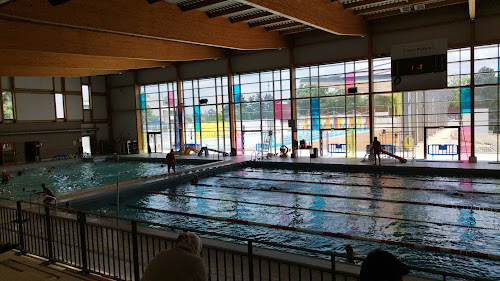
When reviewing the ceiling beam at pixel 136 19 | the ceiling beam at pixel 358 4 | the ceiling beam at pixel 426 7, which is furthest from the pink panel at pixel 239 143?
Result: the ceiling beam at pixel 358 4

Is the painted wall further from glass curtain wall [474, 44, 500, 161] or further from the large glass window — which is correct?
glass curtain wall [474, 44, 500, 161]

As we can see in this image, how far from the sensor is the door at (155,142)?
28250 millimetres

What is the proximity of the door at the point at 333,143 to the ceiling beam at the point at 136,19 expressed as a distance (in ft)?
24.4

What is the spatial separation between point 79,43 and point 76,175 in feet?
26.0

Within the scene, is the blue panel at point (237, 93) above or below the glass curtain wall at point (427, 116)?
above

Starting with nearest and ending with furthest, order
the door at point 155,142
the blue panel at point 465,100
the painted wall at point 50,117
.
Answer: the blue panel at point 465,100
the painted wall at point 50,117
the door at point 155,142

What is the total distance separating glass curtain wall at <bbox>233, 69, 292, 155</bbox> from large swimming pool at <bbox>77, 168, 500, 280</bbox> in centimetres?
697

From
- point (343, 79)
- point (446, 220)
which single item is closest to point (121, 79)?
point (343, 79)

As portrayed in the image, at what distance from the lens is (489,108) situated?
1638 centimetres

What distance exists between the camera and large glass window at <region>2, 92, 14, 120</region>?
24.3 m

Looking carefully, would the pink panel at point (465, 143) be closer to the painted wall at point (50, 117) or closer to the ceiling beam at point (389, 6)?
the ceiling beam at point (389, 6)

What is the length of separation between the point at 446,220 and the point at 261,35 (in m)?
12.8

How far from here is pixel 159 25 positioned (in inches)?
497

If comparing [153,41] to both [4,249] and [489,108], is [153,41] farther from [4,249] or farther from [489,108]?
[489,108]
